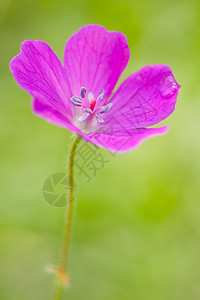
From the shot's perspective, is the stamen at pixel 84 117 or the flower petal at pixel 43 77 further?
the stamen at pixel 84 117

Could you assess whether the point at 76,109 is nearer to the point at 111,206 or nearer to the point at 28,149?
the point at 111,206

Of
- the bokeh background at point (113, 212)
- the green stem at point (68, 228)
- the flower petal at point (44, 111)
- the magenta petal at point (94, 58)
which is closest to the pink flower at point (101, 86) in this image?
the magenta petal at point (94, 58)

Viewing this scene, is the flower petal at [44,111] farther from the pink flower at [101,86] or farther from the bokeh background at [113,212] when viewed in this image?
the bokeh background at [113,212]

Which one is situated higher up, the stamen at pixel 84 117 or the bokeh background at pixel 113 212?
the stamen at pixel 84 117

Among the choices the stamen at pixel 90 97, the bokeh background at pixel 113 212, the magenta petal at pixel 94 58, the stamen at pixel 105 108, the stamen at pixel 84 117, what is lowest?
the bokeh background at pixel 113 212

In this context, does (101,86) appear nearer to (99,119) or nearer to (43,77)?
(99,119)

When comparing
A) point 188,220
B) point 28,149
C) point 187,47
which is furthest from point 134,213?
point 187,47

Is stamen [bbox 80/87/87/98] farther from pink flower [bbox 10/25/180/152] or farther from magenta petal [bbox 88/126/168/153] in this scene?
magenta petal [bbox 88/126/168/153]
